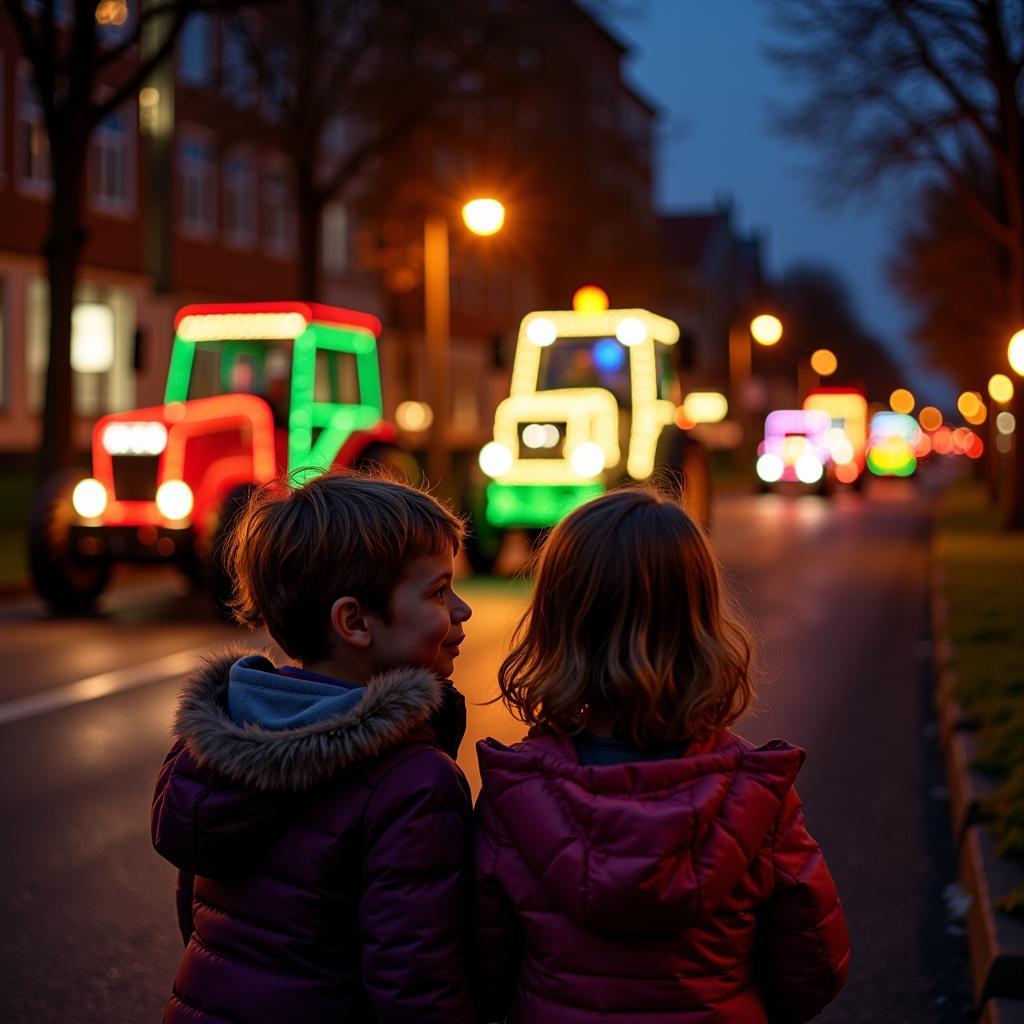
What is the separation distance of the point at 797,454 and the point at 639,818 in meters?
37.6

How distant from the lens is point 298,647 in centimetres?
239

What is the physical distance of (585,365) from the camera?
55.9 ft

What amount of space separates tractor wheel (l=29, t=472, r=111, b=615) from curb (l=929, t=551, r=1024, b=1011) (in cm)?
771

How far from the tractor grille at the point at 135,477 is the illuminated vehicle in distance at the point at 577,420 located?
4.22 metres

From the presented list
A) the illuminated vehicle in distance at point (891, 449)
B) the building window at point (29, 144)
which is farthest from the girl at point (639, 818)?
the illuminated vehicle in distance at point (891, 449)

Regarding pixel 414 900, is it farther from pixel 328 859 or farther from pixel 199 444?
pixel 199 444

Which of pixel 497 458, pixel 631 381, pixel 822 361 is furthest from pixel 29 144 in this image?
pixel 822 361

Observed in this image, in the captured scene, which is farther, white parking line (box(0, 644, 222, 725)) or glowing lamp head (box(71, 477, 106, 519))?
glowing lamp head (box(71, 477, 106, 519))

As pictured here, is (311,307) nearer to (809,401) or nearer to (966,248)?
(966,248)

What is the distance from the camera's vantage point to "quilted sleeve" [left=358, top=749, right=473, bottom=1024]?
2.16 metres

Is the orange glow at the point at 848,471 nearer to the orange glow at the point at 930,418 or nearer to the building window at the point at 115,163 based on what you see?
the building window at the point at 115,163

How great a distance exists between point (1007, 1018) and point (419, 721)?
210cm

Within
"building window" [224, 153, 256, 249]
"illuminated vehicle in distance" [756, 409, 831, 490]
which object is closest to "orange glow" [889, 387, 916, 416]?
"illuminated vehicle in distance" [756, 409, 831, 490]

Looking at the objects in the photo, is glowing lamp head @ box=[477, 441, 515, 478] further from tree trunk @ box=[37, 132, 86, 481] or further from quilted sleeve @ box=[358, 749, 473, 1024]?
quilted sleeve @ box=[358, 749, 473, 1024]
